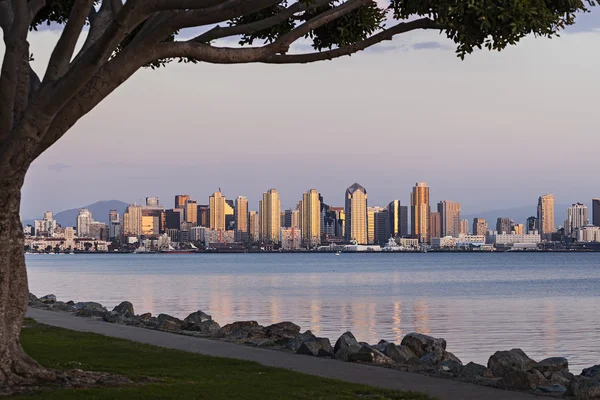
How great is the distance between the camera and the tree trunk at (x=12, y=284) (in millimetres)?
14906

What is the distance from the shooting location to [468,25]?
14.4m

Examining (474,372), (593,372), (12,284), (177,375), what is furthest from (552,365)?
(12,284)

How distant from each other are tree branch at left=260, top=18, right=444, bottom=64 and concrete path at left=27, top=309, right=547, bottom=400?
5.37 m

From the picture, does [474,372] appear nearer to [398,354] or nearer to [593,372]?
[398,354]

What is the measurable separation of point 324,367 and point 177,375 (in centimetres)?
339

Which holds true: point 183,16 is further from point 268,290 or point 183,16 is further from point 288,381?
point 268,290

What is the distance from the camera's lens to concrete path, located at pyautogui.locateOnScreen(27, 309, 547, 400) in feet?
53.0

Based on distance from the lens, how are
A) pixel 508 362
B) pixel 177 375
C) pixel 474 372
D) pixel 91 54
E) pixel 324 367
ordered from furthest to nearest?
pixel 508 362 → pixel 474 372 → pixel 324 367 → pixel 177 375 → pixel 91 54

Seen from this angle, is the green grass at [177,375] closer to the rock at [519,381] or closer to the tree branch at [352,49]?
the rock at [519,381]

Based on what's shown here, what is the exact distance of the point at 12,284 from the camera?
1511cm

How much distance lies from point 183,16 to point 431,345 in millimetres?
14450

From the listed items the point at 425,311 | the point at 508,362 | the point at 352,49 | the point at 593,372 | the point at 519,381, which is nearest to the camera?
the point at 352,49

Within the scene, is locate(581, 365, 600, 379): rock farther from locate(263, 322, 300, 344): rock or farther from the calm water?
locate(263, 322, 300, 344): rock

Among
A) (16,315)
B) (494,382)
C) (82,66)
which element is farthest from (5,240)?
(494,382)
